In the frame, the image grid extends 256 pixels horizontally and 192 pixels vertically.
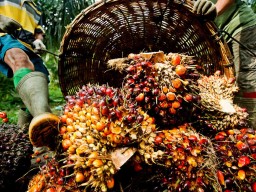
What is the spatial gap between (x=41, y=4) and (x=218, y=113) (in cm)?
594

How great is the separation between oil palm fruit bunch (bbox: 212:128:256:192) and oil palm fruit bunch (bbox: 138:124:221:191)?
0.06 meters

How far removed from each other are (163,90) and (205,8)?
2.11 ft

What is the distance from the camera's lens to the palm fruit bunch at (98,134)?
114cm

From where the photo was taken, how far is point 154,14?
2.10 metres

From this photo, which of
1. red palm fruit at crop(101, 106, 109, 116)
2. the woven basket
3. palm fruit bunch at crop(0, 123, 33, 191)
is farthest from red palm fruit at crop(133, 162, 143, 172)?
the woven basket

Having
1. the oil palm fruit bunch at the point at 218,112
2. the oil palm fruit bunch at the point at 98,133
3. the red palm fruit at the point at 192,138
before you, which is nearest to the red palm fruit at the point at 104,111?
the oil palm fruit bunch at the point at 98,133

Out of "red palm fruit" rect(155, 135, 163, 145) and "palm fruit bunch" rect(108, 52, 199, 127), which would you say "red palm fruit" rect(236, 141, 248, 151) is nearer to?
"palm fruit bunch" rect(108, 52, 199, 127)

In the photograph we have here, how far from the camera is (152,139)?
4.22 ft

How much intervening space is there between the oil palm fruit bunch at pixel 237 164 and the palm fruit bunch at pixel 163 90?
0.87ft

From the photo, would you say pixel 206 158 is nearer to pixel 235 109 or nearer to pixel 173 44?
pixel 235 109

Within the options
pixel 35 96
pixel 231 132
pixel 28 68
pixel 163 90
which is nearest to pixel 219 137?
pixel 231 132

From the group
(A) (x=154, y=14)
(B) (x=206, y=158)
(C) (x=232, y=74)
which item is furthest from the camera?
(A) (x=154, y=14)

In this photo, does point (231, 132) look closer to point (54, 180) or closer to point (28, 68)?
point (54, 180)

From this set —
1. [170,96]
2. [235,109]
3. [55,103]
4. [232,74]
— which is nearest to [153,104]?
[170,96]
